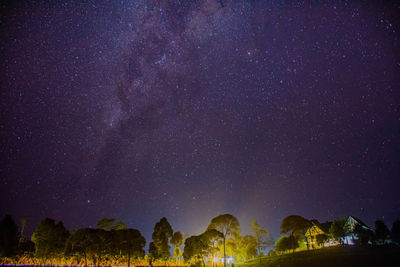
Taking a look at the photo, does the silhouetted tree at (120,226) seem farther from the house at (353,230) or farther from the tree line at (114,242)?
the house at (353,230)

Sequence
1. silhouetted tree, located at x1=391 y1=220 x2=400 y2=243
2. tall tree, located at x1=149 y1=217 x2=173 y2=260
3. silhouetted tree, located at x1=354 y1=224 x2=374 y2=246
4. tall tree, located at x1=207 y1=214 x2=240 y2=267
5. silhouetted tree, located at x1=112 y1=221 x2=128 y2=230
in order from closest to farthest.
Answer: tall tree, located at x1=149 y1=217 x2=173 y2=260, tall tree, located at x1=207 y1=214 x2=240 y2=267, silhouetted tree, located at x1=112 y1=221 x2=128 y2=230, silhouetted tree, located at x1=354 y1=224 x2=374 y2=246, silhouetted tree, located at x1=391 y1=220 x2=400 y2=243

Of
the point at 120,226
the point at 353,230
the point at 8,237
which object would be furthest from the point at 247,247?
the point at 8,237

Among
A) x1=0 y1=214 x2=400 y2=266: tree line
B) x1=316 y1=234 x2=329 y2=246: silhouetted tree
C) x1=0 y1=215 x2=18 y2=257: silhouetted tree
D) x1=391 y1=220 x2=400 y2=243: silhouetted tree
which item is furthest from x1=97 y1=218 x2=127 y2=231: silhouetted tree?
x1=391 y1=220 x2=400 y2=243: silhouetted tree

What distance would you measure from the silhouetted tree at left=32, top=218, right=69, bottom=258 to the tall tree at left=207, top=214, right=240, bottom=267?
1296 inches

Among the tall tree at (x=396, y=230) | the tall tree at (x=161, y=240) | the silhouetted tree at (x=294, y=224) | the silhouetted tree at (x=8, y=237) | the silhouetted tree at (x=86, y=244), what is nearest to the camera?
the silhouetted tree at (x=86, y=244)

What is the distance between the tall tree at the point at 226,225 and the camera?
2302 inches

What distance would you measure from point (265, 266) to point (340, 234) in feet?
111

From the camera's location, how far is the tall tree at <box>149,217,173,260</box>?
4741 cm

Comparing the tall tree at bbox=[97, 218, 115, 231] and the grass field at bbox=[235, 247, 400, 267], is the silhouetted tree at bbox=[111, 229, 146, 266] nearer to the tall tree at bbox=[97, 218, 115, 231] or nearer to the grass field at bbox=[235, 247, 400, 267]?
the tall tree at bbox=[97, 218, 115, 231]

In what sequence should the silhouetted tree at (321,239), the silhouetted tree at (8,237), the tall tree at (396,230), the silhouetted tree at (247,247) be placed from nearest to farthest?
1. the silhouetted tree at (8,237)
2. the silhouetted tree at (321,239)
3. the tall tree at (396,230)
4. the silhouetted tree at (247,247)

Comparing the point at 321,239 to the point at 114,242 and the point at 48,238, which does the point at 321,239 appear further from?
the point at 48,238

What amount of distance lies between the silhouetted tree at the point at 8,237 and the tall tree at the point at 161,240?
26.6 metres

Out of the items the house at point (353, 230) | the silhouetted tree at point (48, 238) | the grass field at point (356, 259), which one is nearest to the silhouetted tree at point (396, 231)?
the house at point (353, 230)

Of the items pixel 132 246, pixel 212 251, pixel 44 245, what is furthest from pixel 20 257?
pixel 212 251
